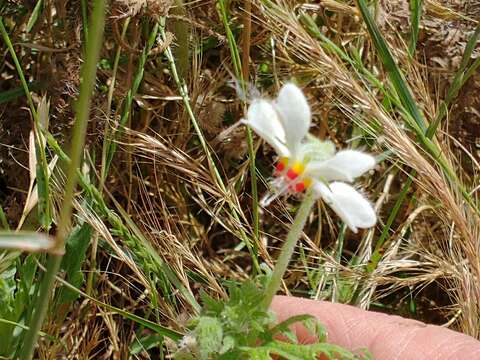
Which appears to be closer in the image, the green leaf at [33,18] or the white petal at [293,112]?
the white petal at [293,112]

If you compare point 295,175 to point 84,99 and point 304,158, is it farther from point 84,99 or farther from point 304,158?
point 84,99

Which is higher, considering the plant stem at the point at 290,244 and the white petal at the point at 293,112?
the white petal at the point at 293,112

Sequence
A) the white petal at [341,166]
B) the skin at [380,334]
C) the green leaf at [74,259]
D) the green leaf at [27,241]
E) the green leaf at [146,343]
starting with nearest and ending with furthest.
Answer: the green leaf at [27,241] → the white petal at [341,166] → the skin at [380,334] → the green leaf at [74,259] → the green leaf at [146,343]

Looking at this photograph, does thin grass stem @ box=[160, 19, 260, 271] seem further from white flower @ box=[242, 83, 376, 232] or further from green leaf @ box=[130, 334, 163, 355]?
white flower @ box=[242, 83, 376, 232]

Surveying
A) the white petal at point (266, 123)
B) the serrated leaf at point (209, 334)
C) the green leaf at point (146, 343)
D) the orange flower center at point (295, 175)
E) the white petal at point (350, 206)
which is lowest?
the green leaf at point (146, 343)

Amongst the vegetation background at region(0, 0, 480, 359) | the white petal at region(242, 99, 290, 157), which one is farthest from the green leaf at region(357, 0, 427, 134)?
the white petal at region(242, 99, 290, 157)

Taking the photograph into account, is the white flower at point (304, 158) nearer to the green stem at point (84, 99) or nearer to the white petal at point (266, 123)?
the white petal at point (266, 123)

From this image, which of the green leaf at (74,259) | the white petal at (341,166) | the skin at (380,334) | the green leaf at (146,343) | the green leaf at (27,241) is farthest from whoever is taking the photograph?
the green leaf at (146,343)

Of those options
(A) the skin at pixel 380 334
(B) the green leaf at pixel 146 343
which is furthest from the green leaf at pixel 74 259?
(A) the skin at pixel 380 334
